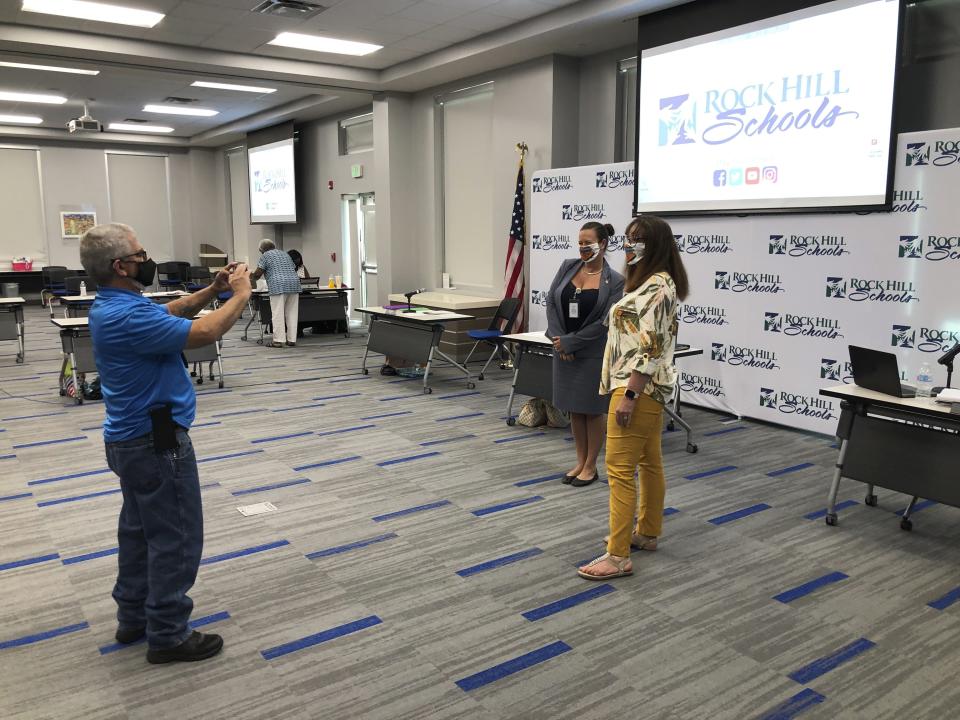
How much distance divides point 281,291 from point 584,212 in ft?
15.6

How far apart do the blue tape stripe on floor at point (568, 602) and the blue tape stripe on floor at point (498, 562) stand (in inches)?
16.3

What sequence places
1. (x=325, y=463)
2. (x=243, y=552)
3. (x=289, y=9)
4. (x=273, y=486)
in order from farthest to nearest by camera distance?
(x=289, y=9), (x=325, y=463), (x=273, y=486), (x=243, y=552)

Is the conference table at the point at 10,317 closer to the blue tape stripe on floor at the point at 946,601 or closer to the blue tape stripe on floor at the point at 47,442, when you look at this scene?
the blue tape stripe on floor at the point at 47,442

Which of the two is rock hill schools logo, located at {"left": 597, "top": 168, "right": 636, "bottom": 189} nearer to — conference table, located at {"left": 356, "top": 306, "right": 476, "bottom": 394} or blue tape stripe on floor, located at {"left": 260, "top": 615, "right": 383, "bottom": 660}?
conference table, located at {"left": 356, "top": 306, "right": 476, "bottom": 394}

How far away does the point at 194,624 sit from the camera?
2900 mm

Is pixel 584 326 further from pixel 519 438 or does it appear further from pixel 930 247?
pixel 930 247

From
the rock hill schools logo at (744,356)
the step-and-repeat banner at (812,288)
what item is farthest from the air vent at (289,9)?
the rock hill schools logo at (744,356)

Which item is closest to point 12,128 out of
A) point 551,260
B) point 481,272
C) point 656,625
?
point 481,272

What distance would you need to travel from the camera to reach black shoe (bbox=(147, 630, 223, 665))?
8.57 ft

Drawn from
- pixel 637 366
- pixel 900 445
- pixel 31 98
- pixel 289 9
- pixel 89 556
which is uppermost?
pixel 31 98

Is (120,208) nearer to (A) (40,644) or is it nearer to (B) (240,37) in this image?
(B) (240,37)

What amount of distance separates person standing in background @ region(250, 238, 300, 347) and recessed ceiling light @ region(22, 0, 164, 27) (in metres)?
3.44

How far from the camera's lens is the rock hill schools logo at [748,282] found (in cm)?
580

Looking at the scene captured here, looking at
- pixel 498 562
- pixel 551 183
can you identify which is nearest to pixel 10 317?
pixel 551 183
